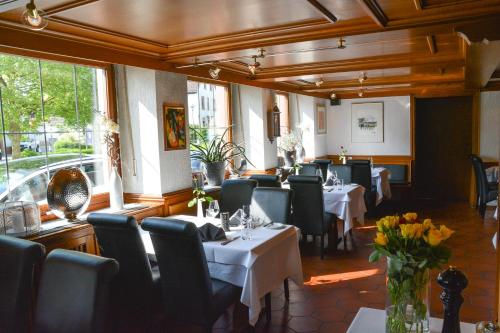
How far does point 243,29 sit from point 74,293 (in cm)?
240

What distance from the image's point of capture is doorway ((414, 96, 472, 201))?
330 inches

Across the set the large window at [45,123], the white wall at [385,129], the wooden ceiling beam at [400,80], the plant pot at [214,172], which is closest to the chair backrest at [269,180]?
the plant pot at [214,172]

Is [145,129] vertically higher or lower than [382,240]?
higher

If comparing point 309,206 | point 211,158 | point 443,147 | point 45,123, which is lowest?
point 309,206

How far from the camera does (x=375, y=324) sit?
1.67 meters

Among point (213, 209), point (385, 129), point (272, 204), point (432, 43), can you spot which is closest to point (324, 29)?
point (432, 43)

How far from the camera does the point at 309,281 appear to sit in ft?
13.6

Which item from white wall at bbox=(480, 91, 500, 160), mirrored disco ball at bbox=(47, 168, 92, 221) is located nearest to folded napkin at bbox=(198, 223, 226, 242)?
mirrored disco ball at bbox=(47, 168, 92, 221)

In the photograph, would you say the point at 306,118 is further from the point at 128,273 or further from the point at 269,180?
the point at 128,273

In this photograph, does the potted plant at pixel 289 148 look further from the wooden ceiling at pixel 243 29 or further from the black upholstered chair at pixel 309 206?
the wooden ceiling at pixel 243 29

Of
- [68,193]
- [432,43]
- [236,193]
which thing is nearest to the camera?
[68,193]

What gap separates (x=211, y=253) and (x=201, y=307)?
416 mm

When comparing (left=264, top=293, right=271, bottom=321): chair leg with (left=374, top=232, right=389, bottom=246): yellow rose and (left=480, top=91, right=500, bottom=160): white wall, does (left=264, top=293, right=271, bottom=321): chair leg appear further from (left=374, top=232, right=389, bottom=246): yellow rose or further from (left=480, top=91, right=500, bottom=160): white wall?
(left=480, top=91, right=500, bottom=160): white wall

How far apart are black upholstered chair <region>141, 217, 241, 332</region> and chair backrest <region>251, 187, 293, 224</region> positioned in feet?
3.79
